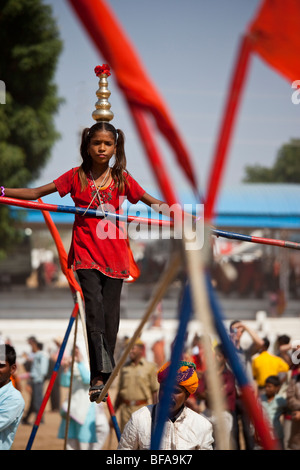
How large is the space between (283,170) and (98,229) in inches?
2016

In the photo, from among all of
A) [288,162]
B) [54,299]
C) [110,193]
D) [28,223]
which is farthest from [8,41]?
[288,162]

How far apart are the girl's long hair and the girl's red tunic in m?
0.03

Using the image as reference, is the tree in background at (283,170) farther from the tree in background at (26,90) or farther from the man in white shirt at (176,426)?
the man in white shirt at (176,426)

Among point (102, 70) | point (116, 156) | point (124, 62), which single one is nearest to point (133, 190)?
point (116, 156)

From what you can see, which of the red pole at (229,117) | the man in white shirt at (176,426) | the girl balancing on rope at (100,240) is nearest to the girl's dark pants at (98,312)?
the girl balancing on rope at (100,240)

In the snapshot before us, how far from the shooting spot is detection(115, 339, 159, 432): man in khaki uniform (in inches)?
309

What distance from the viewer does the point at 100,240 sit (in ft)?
12.7

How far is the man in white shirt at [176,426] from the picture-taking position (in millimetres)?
3631

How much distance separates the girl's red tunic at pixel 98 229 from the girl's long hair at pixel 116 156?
1.1 inches

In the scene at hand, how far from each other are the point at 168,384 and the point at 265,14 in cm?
118

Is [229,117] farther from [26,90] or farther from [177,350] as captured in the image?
[26,90]

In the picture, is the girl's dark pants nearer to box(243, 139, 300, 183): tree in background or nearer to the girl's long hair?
the girl's long hair

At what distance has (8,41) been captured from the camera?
16.5 metres

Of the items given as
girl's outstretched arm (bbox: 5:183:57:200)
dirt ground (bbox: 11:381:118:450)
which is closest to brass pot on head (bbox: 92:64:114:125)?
girl's outstretched arm (bbox: 5:183:57:200)
